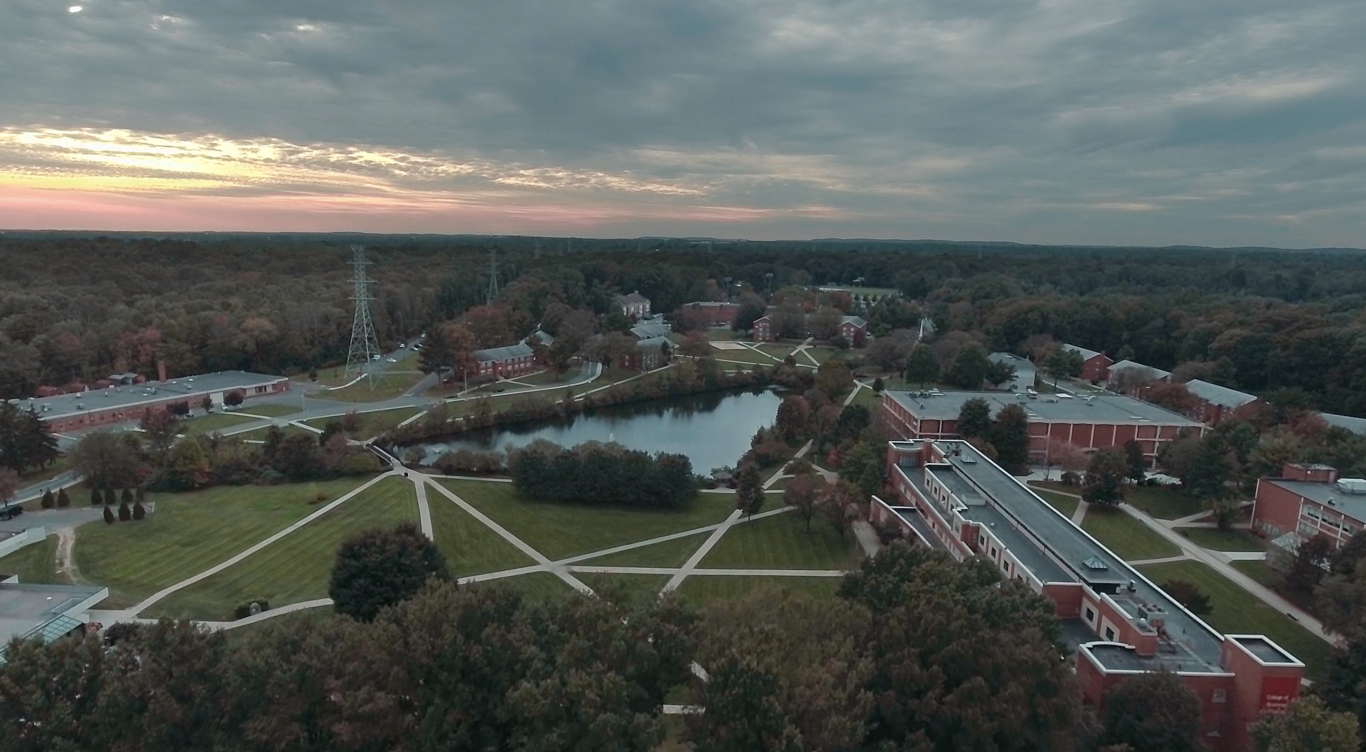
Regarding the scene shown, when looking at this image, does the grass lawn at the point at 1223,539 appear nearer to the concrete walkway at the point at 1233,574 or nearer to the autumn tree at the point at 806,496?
the concrete walkway at the point at 1233,574

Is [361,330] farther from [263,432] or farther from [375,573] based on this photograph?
[375,573]

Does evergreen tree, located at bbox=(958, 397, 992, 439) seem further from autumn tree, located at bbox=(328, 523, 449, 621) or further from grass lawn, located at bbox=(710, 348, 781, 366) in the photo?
grass lawn, located at bbox=(710, 348, 781, 366)

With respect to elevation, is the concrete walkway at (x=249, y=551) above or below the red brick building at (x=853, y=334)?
below

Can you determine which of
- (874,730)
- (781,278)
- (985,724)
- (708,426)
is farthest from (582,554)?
(781,278)

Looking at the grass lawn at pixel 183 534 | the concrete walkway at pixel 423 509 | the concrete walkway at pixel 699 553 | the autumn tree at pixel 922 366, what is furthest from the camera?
the autumn tree at pixel 922 366

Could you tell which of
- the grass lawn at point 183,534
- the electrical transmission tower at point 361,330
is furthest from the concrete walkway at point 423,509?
the electrical transmission tower at point 361,330

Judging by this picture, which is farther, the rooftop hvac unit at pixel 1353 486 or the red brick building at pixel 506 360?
the red brick building at pixel 506 360
